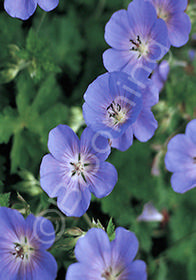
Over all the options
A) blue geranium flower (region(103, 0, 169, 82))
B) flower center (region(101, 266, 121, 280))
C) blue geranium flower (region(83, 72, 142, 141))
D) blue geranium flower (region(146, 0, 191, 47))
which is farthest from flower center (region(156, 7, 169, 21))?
flower center (region(101, 266, 121, 280))

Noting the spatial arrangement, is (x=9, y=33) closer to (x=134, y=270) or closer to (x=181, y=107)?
(x=181, y=107)

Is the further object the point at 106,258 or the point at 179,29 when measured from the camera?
the point at 179,29

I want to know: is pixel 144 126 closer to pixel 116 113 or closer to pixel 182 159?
pixel 116 113

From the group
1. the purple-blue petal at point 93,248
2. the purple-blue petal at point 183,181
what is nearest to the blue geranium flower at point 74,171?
the purple-blue petal at point 93,248

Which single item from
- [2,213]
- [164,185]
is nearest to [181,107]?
[164,185]

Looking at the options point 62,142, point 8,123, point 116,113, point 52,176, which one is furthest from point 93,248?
point 8,123
